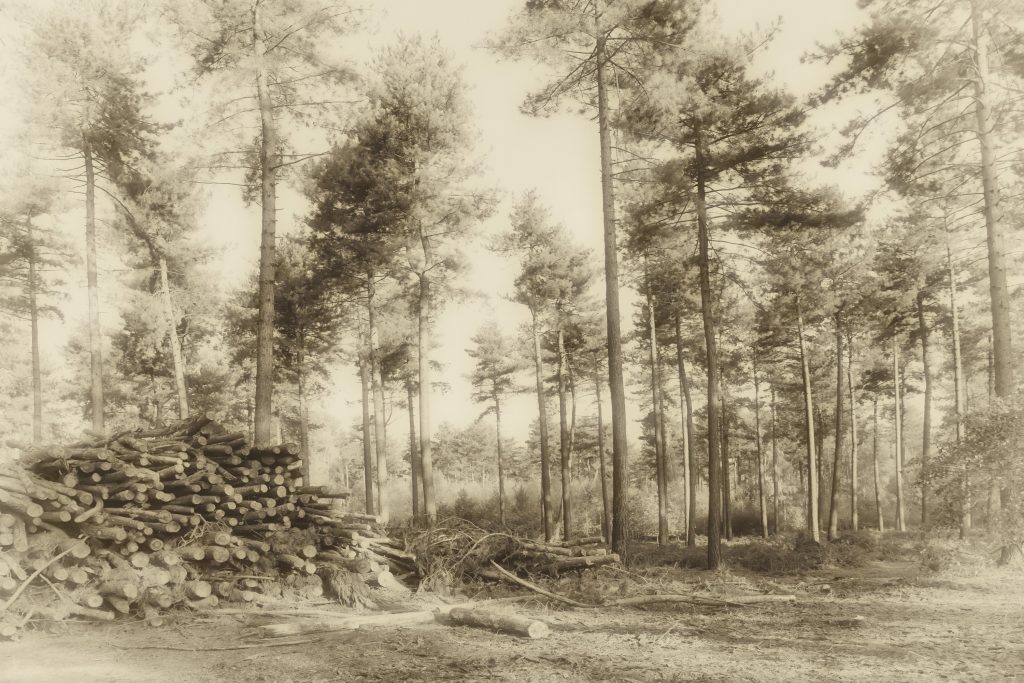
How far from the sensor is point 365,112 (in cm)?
1680

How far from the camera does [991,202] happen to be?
1259 centimetres

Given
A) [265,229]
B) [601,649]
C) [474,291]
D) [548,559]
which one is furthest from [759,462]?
[601,649]

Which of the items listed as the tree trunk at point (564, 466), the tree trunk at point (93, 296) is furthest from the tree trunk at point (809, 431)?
the tree trunk at point (93, 296)

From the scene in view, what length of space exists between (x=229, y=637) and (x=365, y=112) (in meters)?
13.7

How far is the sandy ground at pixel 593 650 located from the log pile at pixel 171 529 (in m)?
0.59

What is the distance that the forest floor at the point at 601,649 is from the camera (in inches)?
209

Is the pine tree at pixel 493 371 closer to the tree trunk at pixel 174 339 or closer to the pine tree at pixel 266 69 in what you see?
the tree trunk at pixel 174 339

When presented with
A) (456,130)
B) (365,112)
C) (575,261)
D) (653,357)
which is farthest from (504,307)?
(365,112)

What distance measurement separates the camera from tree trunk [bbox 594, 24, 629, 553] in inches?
486

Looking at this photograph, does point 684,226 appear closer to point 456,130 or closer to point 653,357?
point 456,130

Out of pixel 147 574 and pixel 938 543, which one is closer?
pixel 147 574

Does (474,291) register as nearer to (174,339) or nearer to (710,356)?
(710,356)

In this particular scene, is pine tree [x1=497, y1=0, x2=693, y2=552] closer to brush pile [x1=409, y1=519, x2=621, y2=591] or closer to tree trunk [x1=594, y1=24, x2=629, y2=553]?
tree trunk [x1=594, y1=24, x2=629, y2=553]

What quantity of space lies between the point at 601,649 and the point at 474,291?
49.6 ft
